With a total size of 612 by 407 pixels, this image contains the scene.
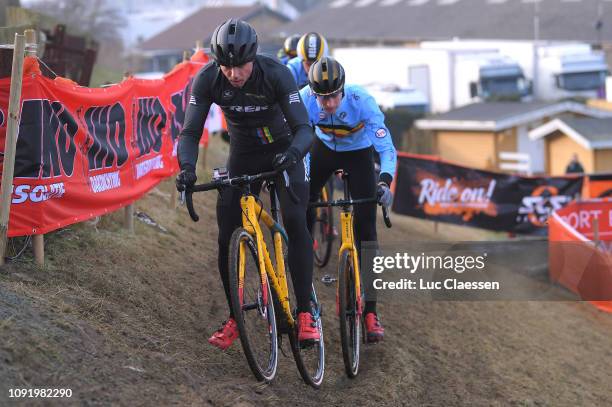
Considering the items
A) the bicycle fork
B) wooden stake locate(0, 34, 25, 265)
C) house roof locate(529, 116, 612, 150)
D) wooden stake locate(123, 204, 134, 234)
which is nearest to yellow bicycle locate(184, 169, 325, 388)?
the bicycle fork

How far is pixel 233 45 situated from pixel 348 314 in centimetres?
233

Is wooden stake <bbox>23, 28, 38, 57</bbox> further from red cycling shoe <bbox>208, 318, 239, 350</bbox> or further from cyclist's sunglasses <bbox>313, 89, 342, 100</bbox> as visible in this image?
red cycling shoe <bbox>208, 318, 239, 350</bbox>

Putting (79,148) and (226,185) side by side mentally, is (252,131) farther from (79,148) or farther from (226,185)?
(79,148)

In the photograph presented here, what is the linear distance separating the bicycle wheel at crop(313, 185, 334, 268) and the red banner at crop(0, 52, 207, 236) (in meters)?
1.84

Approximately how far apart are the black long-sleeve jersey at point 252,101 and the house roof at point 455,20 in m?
61.7

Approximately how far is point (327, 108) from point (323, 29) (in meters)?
73.1

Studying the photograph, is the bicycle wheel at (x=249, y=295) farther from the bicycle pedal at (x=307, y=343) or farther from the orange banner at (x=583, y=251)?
the orange banner at (x=583, y=251)

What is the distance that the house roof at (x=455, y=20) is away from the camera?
67.4 meters

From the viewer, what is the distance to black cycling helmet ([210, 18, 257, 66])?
222 inches

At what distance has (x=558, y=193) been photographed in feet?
63.7

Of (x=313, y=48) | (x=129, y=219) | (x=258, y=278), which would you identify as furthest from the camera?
(x=313, y=48)

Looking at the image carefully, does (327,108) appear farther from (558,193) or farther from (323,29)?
(323,29)

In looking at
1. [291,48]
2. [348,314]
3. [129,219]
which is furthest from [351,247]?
[291,48]

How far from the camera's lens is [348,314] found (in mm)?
6887
